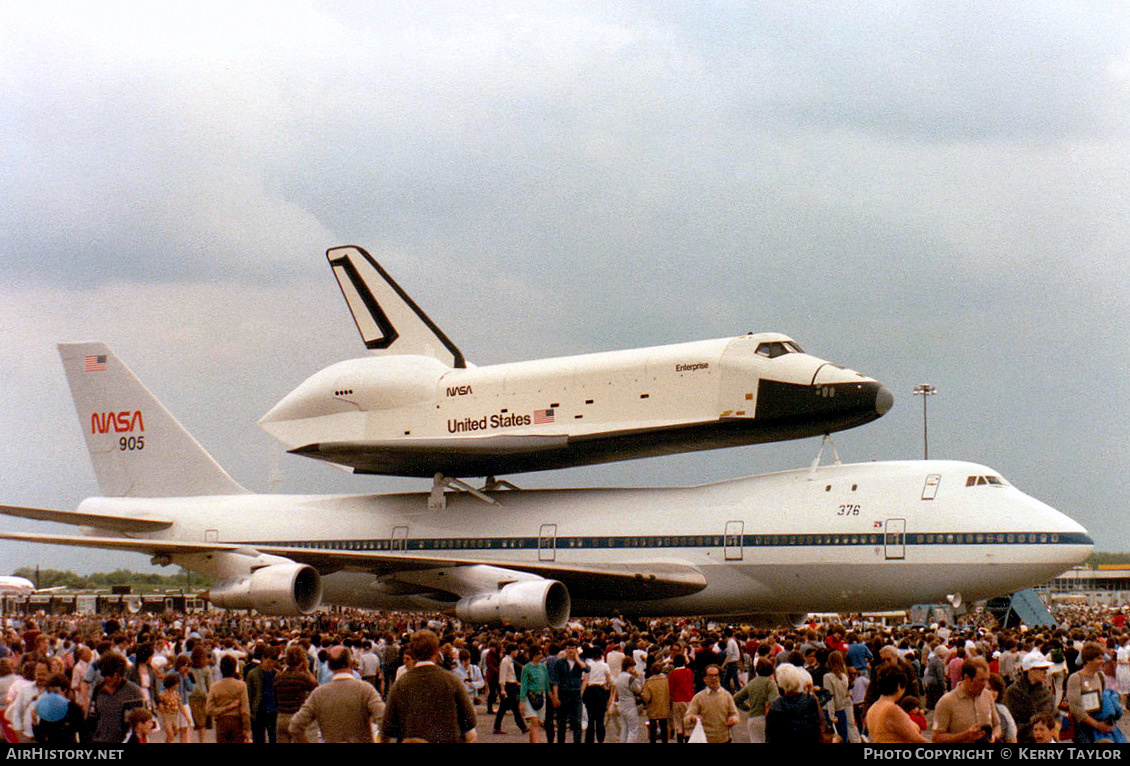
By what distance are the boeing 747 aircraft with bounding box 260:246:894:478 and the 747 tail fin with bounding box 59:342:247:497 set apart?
5341 millimetres

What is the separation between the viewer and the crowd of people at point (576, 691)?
7.76m

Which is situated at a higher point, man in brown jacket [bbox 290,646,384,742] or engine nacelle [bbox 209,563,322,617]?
engine nacelle [bbox 209,563,322,617]

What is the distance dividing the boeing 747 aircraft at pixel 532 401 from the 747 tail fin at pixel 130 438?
534 centimetres

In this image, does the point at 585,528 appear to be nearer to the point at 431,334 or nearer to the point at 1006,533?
the point at 431,334

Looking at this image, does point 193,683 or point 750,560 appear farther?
point 750,560

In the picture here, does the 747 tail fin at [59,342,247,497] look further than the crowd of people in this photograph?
Yes

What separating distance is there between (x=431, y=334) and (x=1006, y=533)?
13.6 metres

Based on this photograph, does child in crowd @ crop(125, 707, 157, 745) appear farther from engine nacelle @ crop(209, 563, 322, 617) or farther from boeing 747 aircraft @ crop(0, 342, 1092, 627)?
engine nacelle @ crop(209, 563, 322, 617)

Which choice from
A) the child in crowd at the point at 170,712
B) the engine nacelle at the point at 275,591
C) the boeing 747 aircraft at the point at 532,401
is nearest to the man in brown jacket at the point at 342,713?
the child in crowd at the point at 170,712

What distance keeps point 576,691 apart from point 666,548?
1139 centimetres

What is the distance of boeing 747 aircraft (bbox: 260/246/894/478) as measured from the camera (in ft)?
79.2

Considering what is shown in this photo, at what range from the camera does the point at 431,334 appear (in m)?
29.1

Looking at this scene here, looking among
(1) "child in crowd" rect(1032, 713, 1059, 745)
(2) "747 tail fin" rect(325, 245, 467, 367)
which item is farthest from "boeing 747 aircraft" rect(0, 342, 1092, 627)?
(1) "child in crowd" rect(1032, 713, 1059, 745)

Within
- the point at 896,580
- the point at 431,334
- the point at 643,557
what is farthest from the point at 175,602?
the point at 896,580
